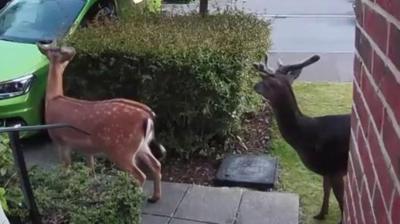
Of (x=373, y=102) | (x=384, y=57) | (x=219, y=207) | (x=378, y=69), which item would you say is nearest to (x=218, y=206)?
(x=219, y=207)

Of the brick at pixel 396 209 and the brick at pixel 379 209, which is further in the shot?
the brick at pixel 379 209

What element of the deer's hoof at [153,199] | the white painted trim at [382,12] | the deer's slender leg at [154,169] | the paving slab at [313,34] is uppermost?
the white painted trim at [382,12]

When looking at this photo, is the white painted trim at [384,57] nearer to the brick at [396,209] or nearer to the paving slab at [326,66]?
the brick at [396,209]

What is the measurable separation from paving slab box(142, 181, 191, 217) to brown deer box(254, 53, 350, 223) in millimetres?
1043

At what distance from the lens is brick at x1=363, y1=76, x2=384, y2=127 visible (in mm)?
1621

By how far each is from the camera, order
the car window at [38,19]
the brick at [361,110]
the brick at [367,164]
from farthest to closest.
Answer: the car window at [38,19] → the brick at [361,110] → the brick at [367,164]

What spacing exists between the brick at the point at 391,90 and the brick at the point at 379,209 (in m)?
0.26

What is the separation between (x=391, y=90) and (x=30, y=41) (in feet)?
19.6

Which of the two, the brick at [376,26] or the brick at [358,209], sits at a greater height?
the brick at [376,26]

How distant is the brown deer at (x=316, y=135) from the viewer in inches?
181

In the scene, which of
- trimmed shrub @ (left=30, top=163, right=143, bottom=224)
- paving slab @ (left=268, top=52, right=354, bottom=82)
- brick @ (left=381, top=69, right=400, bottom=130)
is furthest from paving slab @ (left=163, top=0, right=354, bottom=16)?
brick @ (left=381, top=69, right=400, bottom=130)

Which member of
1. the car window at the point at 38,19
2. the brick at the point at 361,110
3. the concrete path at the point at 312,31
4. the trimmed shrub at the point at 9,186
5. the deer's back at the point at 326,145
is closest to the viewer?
the brick at the point at 361,110

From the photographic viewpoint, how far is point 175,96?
584 cm

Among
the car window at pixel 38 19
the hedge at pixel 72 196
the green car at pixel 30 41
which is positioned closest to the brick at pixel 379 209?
the hedge at pixel 72 196
